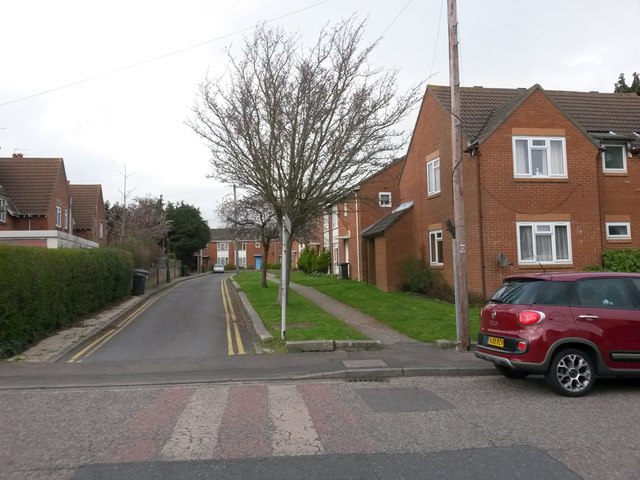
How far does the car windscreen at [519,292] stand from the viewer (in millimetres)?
7930

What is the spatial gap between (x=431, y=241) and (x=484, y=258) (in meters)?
4.39

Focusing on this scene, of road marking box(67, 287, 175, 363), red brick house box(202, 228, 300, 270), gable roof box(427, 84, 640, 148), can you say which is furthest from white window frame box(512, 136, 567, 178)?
red brick house box(202, 228, 300, 270)

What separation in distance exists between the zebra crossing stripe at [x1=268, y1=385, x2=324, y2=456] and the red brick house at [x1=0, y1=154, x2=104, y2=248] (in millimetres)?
27703

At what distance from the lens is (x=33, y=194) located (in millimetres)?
34281

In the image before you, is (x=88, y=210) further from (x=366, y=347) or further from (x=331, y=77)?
(x=366, y=347)

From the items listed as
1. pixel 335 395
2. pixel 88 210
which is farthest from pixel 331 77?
pixel 88 210

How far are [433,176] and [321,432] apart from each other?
1616 centimetres

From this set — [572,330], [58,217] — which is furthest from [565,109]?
[58,217]

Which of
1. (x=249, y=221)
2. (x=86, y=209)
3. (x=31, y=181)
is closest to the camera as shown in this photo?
(x=249, y=221)

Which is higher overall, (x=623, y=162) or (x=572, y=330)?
(x=623, y=162)

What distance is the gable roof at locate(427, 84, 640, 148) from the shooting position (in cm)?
1800

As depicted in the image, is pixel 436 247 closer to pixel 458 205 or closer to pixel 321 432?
pixel 458 205

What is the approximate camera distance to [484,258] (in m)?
16.7

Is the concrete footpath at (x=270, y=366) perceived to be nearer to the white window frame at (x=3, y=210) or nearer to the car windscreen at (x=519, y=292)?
the car windscreen at (x=519, y=292)
